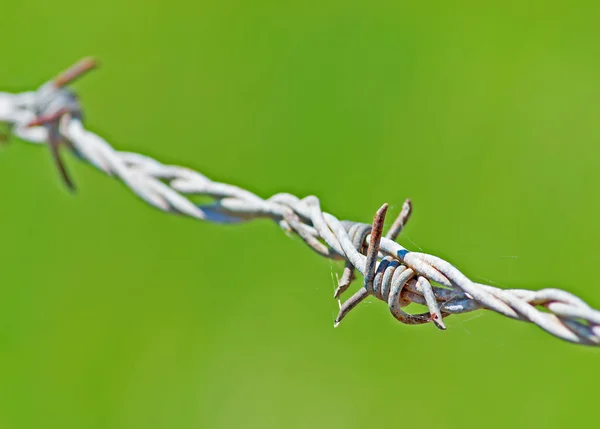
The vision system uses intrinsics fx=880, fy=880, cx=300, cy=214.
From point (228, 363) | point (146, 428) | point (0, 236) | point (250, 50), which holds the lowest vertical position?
point (146, 428)

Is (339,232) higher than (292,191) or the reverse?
the reverse

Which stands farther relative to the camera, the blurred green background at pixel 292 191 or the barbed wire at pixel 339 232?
the blurred green background at pixel 292 191

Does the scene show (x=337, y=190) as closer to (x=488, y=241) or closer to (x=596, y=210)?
(x=488, y=241)

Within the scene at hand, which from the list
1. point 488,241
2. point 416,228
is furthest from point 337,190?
point 488,241

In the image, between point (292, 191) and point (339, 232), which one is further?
point (292, 191)
